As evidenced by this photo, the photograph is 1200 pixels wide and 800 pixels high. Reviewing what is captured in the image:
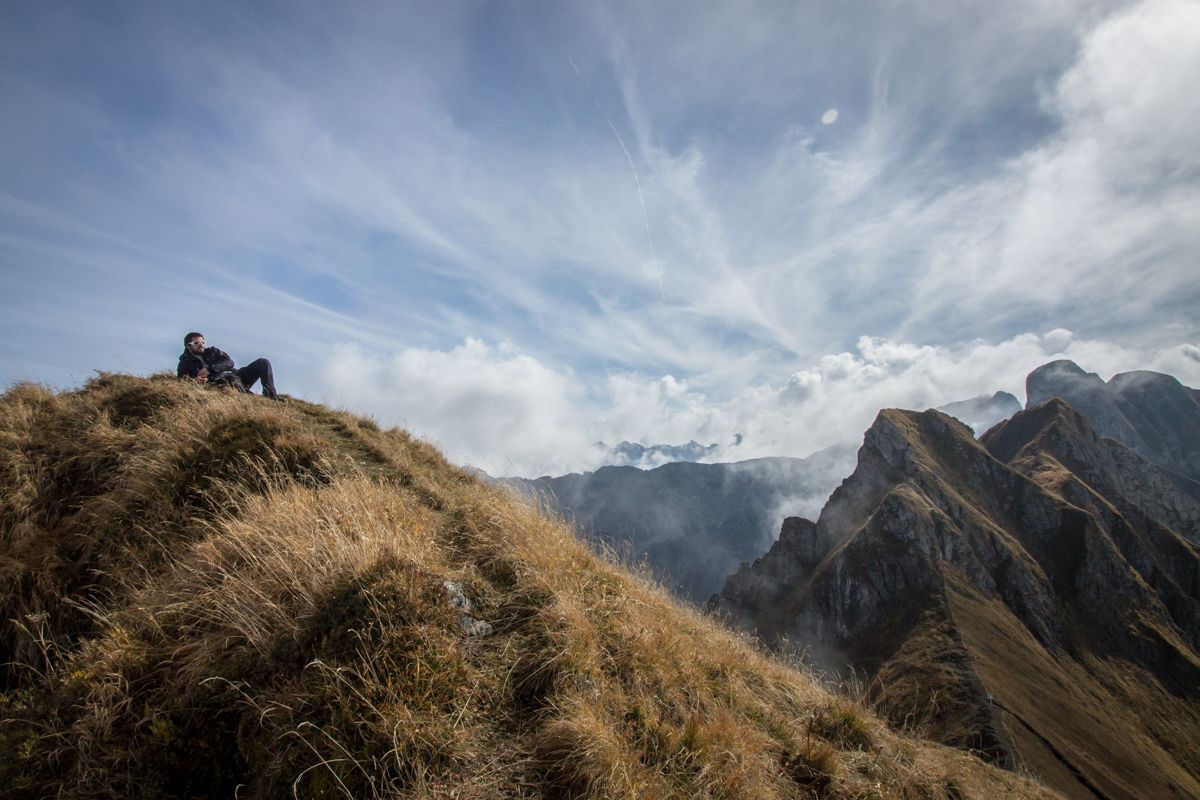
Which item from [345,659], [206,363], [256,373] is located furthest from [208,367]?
[345,659]

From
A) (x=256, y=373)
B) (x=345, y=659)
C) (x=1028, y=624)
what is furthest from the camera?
(x=1028, y=624)

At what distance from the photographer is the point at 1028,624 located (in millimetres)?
153250

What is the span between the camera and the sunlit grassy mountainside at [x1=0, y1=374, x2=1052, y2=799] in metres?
3.86

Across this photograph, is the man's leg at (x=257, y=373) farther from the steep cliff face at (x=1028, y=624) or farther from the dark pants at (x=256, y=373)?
the steep cliff face at (x=1028, y=624)

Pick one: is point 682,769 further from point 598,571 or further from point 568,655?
point 598,571

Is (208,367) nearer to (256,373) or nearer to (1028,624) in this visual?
(256,373)

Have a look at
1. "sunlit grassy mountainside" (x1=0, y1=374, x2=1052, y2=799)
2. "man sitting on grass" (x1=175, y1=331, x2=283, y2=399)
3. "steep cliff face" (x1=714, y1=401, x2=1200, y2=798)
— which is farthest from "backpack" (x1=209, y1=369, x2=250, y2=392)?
"steep cliff face" (x1=714, y1=401, x2=1200, y2=798)

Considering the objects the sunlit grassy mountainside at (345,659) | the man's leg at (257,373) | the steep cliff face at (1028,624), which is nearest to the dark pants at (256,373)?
the man's leg at (257,373)

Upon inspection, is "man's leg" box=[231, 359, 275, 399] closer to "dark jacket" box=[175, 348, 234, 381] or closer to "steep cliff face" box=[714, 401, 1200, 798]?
"dark jacket" box=[175, 348, 234, 381]

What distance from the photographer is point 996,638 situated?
440 ft

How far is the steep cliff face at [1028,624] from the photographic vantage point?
103875 millimetres

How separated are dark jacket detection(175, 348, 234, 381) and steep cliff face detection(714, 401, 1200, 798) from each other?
120 metres

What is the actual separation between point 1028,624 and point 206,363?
205466 mm

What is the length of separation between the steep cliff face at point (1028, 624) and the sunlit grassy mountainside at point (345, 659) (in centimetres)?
11660
